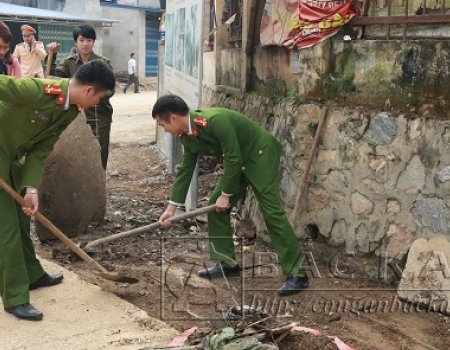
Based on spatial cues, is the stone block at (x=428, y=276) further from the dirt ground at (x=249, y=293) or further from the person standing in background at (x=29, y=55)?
the person standing in background at (x=29, y=55)

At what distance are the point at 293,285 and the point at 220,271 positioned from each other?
28.4 inches

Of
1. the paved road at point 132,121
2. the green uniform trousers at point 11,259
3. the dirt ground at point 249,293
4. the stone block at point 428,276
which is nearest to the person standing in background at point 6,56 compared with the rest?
the dirt ground at point 249,293

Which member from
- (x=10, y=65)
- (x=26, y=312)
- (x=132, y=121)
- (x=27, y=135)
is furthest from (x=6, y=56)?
(x=132, y=121)

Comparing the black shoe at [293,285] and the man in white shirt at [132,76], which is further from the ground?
the man in white shirt at [132,76]

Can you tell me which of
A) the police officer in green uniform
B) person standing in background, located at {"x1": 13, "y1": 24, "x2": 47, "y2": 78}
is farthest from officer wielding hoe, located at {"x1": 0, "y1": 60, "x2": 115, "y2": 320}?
person standing in background, located at {"x1": 13, "y1": 24, "x2": 47, "y2": 78}

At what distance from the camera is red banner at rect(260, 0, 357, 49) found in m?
5.49

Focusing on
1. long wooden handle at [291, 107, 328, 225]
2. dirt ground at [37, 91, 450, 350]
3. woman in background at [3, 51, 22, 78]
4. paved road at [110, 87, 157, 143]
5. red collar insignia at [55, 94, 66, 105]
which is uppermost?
woman in background at [3, 51, 22, 78]

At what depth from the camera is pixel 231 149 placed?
493cm

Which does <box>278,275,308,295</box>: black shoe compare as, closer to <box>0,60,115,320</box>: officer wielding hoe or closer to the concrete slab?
the concrete slab

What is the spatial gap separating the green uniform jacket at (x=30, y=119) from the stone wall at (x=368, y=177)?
2.16m

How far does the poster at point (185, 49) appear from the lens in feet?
22.1

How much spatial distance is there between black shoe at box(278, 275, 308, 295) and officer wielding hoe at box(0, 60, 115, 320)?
5.69ft

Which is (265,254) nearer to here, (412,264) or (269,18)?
(412,264)

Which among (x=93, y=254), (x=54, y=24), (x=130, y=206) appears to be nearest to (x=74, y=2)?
(x=54, y=24)
